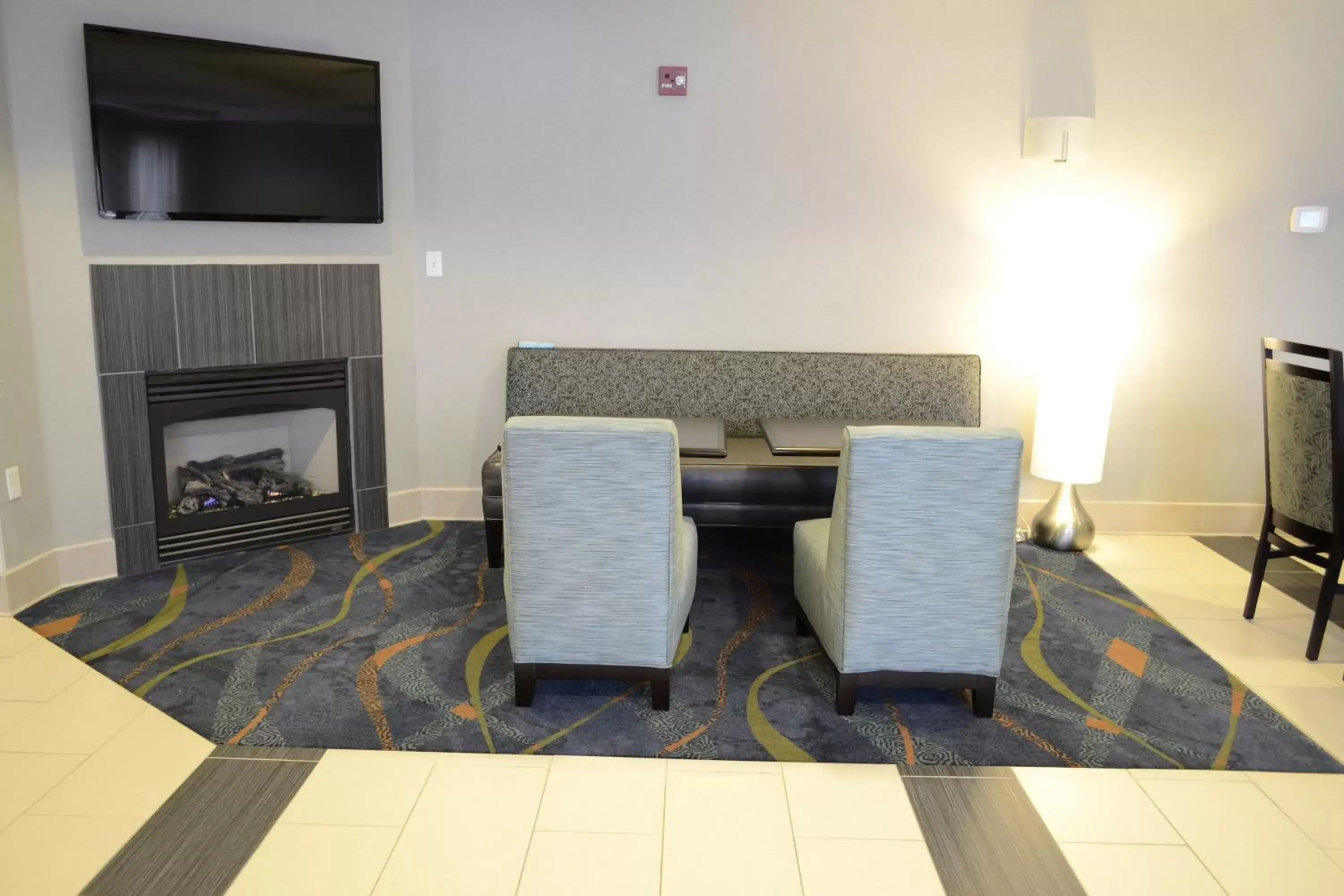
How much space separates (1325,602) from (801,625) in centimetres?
176

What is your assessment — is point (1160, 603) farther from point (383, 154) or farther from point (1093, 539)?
point (383, 154)

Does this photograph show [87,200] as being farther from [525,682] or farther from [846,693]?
[846,693]

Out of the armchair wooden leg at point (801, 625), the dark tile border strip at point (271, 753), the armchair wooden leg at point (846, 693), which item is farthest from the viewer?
the armchair wooden leg at point (801, 625)

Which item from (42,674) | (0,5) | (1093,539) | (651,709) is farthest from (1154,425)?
(0,5)

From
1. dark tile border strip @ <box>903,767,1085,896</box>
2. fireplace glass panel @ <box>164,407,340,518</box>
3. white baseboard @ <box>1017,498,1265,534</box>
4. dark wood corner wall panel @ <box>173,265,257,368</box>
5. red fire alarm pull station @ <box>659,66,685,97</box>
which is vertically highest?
red fire alarm pull station @ <box>659,66,685,97</box>

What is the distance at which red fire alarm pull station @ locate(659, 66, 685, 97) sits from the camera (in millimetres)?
4641

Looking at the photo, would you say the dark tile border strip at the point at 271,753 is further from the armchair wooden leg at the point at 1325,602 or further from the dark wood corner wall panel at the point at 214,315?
the armchair wooden leg at the point at 1325,602

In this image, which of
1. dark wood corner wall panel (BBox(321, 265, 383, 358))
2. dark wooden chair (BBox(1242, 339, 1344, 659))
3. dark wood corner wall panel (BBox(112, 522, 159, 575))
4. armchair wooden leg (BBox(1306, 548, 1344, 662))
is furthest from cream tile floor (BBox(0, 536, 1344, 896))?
dark wood corner wall panel (BBox(321, 265, 383, 358))

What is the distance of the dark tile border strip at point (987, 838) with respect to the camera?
7.69ft

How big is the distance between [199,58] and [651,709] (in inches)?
119

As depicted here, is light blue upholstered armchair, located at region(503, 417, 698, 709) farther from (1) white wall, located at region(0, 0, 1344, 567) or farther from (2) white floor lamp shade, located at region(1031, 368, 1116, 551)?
(2) white floor lamp shade, located at region(1031, 368, 1116, 551)

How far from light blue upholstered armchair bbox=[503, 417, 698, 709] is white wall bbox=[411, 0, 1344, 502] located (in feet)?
6.89

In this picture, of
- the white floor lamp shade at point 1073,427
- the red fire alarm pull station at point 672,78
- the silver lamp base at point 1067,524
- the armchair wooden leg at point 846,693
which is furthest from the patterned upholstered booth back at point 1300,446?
the red fire alarm pull station at point 672,78

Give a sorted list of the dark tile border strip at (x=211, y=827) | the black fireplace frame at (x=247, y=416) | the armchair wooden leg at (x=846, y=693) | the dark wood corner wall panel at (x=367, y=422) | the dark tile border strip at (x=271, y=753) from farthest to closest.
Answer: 1. the dark wood corner wall panel at (x=367, y=422)
2. the black fireplace frame at (x=247, y=416)
3. the armchair wooden leg at (x=846, y=693)
4. the dark tile border strip at (x=271, y=753)
5. the dark tile border strip at (x=211, y=827)
